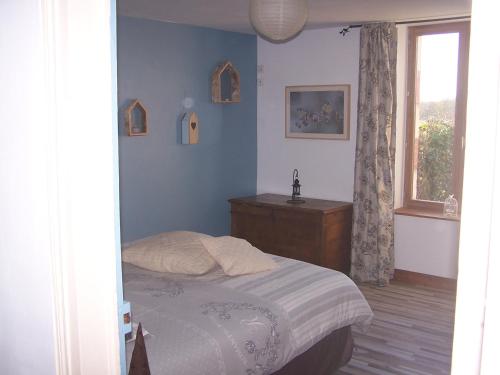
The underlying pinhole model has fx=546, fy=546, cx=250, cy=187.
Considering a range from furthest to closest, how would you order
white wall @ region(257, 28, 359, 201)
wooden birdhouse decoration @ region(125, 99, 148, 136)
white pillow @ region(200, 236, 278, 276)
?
1. white wall @ region(257, 28, 359, 201)
2. wooden birdhouse decoration @ region(125, 99, 148, 136)
3. white pillow @ region(200, 236, 278, 276)

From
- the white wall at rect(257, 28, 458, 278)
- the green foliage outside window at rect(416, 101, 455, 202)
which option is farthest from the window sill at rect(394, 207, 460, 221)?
the green foliage outside window at rect(416, 101, 455, 202)

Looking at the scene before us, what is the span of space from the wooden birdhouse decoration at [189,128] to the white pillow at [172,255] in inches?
70.4

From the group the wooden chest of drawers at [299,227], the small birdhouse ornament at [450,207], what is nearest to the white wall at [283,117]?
the wooden chest of drawers at [299,227]

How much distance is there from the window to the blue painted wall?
1710 mm

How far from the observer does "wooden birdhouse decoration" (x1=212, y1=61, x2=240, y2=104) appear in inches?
214

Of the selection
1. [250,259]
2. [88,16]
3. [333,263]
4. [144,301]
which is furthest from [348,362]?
[88,16]

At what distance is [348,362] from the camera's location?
3447 millimetres

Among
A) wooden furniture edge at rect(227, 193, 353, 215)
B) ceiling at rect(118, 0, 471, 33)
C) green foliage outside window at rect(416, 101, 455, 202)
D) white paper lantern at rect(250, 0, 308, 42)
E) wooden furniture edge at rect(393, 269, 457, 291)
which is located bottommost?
wooden furniture edge at rect(393, 269, 457, 291)

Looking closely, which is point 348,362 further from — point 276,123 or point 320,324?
point 276,123

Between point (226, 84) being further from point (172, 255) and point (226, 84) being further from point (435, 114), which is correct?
point (172, 255)

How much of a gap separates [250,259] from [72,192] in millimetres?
2336

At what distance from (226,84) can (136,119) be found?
1.26 meters

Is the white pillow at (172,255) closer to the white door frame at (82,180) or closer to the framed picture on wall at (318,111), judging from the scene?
the white door frame at (82,180)

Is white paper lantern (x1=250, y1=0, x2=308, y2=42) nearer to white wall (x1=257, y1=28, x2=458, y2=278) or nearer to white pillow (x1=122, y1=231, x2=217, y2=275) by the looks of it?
white pillow (x1=122, y1=231, x2=217, y2=275)
